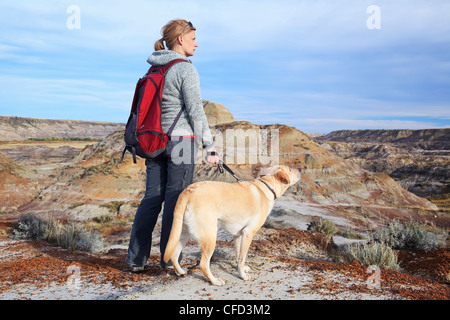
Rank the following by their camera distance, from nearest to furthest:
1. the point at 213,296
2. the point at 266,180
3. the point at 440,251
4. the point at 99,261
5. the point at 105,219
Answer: the point at 213,296 < the point at 266,180 < the point at 99,261 < the point at 440,251 < the point at 105,219

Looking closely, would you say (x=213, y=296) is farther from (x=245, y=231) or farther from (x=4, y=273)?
(x=4, y=273)

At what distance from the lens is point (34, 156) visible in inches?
1767

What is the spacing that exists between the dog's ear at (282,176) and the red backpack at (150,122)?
1384 millimetres

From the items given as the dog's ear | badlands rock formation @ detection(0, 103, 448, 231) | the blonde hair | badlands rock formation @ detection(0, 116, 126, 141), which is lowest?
badlands rock formation @ detection(0, 103, 448, 231)

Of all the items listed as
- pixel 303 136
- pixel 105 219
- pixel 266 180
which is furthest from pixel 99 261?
pixel 303 136

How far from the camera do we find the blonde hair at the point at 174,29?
3.76 m

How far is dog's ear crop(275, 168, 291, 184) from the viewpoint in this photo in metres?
4.07

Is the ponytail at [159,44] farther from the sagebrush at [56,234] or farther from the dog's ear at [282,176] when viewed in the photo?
the sagebrush at [56,234]

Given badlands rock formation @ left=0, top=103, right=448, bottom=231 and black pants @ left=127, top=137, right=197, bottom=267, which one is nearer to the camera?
black pants @ left=127, top=137, right=197, bottom=267

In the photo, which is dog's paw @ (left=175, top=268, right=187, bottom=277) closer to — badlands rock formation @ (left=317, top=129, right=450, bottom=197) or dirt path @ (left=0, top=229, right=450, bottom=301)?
dirt path @ (left=0, top=229, right=450, bottom=301)

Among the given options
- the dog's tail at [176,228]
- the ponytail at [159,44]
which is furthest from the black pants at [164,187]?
the ponytail at [159,44]

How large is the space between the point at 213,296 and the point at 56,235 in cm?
487

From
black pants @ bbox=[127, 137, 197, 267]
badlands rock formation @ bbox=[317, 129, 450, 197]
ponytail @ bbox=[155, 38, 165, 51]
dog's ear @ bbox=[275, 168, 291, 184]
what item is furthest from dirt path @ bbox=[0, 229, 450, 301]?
badlands rock formation @ bbox=[317, 129, 450, 197]

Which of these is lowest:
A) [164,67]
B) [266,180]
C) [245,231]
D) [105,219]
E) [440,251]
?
[105,219]
